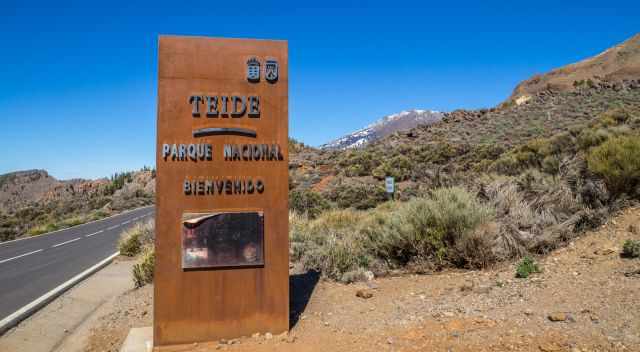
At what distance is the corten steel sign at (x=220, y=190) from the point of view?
5.09 metres

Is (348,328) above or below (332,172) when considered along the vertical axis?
below

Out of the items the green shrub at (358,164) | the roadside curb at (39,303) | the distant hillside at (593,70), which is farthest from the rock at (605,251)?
the distant hillside at (593,70)

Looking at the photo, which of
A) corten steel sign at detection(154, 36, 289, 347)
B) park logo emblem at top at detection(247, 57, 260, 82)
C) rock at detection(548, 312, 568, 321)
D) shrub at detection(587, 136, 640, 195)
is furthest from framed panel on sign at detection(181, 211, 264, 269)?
shrub at detection(587, 136, 640, 195)

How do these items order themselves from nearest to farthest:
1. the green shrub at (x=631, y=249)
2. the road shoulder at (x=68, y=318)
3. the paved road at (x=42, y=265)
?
the green shrub at (x=631, y=249) < the road shoulder at (x=68, y=318) < the paved road at (x=42, y=265)

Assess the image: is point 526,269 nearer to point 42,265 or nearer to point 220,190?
point 220,190

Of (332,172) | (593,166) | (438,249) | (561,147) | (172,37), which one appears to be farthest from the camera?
(332,172)

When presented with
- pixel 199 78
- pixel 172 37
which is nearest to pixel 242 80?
pixel 199 78

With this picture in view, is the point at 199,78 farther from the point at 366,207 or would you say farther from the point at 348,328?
the point at 366,207

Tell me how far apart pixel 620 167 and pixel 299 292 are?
5.49 m

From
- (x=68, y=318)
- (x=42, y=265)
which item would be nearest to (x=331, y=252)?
(x=68, y=318)

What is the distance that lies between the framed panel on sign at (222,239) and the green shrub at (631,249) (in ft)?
14.5

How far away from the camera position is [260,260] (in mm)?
5227

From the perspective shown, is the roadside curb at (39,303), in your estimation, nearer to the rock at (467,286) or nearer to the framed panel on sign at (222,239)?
the framed panel on sign at (222,239)

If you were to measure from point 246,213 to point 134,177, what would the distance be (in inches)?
3258
